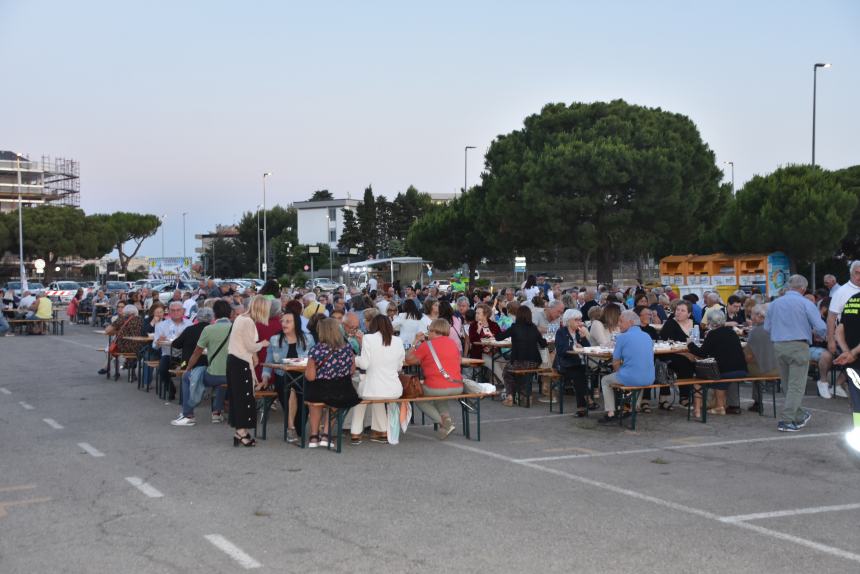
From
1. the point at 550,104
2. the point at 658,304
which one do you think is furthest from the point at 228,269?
the point at 658,304

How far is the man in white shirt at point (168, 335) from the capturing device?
560 inches

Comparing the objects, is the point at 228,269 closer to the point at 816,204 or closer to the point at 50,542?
the point at 816,204

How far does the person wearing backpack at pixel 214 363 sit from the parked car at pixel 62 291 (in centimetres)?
4667

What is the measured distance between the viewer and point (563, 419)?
12.2 meters

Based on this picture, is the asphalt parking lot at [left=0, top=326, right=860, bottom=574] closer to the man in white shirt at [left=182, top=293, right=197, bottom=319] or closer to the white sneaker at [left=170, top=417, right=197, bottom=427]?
the white sneaker at [left=170, top=417, right=197, bottom=427]

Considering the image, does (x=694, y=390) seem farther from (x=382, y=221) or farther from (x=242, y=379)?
(x=382, y=221)

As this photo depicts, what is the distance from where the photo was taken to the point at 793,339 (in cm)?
1095

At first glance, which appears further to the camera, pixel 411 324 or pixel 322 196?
pixel 322 196

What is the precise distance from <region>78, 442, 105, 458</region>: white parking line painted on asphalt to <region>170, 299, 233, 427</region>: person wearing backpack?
158cm

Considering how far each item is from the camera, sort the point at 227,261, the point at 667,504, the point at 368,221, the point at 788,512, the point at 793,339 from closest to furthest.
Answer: the point at 788,512
the point at 667,504
the point at 793,339
the point at 368,221
the point at 227,261

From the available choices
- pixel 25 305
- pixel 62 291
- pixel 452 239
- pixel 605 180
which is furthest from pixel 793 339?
pixel 62 291

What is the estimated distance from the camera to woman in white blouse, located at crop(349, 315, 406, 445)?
33.4 ft

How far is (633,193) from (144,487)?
38.5 meters

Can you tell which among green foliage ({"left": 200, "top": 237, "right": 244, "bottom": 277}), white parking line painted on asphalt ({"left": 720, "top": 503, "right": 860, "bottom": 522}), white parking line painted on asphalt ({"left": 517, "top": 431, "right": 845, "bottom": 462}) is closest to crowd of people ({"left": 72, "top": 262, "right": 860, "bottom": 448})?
white parking line painted on asphalt ({"left": 517, "top": 431, "right": 845, "bottom": 462})
